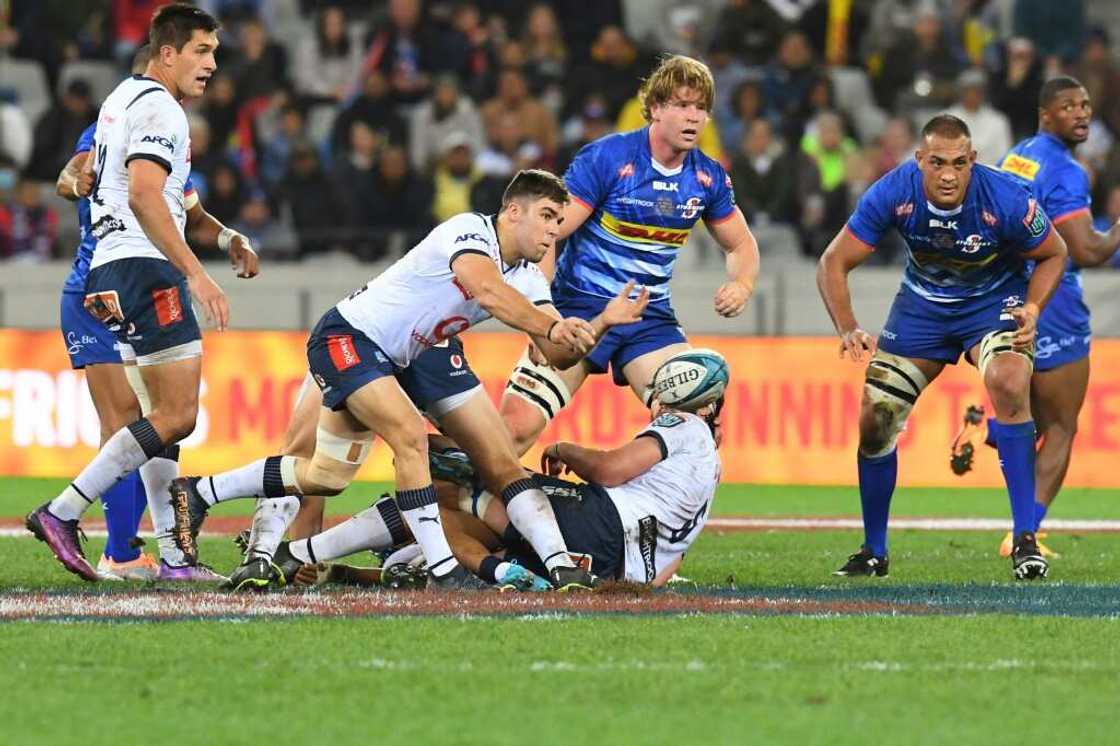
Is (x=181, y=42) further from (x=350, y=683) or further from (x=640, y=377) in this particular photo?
(x=350, y=683)

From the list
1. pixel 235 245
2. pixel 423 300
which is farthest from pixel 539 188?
pixel 235 245

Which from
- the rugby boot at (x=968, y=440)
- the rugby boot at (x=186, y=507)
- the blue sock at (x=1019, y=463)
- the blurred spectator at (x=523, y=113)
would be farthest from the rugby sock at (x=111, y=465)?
the blurred spectator at (x=523, y=113)

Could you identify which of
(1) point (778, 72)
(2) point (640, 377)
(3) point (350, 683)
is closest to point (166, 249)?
(2) point (640, 377)

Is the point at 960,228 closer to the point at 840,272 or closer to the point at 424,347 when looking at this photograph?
the point at 840,272

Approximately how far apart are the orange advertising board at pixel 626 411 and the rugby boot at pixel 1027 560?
6568 mm

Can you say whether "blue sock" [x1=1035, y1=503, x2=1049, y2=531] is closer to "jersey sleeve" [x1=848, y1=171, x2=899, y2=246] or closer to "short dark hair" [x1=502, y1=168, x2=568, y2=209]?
"jersey sleeve" [x1=848, y1=171, x2=899, y2=246]

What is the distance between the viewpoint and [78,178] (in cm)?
959

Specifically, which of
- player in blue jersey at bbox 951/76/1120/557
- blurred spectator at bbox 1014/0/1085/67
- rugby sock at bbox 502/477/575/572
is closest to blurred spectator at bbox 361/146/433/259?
blurred spectator at bbox 1014/0/1085/67

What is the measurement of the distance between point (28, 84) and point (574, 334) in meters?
15.7

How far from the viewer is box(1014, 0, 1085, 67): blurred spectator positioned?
69.0ft

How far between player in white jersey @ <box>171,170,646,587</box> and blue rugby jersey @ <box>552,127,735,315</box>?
1.19 meters

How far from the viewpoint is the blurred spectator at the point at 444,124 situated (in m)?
20.6

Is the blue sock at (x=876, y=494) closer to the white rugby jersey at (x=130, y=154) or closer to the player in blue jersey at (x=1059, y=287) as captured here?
the player in blue jersey at (x=1059, y=287)

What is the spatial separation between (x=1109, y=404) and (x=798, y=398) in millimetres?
2443
